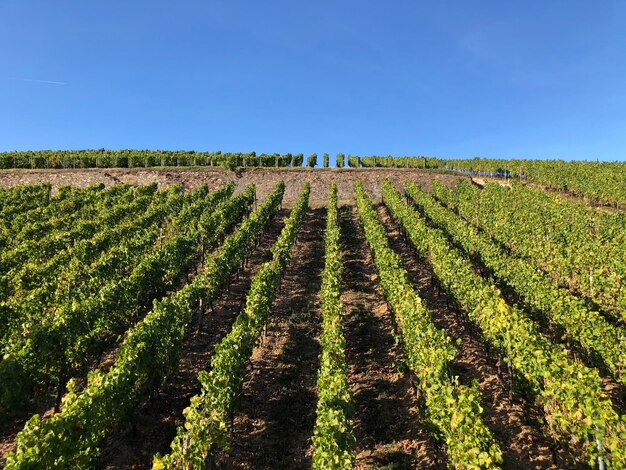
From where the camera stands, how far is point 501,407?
41.7 ft

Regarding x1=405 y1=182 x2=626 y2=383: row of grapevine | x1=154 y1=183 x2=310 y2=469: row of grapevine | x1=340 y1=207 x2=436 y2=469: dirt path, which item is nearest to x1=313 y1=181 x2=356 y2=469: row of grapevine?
x1=340 y1=207 x2=436 y2=469: dirt path

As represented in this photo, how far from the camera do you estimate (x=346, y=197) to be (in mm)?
54031

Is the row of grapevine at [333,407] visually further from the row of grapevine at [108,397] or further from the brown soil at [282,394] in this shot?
the row of grapevine at [108,397]

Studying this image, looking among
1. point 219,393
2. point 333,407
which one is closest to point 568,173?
point 333,407

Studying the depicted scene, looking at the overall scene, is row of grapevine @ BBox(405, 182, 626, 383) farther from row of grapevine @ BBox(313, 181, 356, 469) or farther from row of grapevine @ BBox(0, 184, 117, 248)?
row of grapevine @ BBox(0, 184, 117, 248)

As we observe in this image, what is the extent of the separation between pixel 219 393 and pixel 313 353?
5.98 metres

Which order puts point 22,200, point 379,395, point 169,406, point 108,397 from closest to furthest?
point 108,397, point 169,406, point 379,395, point 22,200

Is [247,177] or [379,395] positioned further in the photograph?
[247,177]

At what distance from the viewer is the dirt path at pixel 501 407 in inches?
416

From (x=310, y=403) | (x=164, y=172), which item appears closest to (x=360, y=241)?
(x=310, y=403)

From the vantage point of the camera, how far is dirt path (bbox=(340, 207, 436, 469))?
1089 cm

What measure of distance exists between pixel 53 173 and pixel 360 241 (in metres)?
47.9

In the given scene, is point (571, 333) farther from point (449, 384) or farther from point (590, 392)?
point (449, 384)

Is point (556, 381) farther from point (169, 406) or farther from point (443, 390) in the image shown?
point (169, 406)
